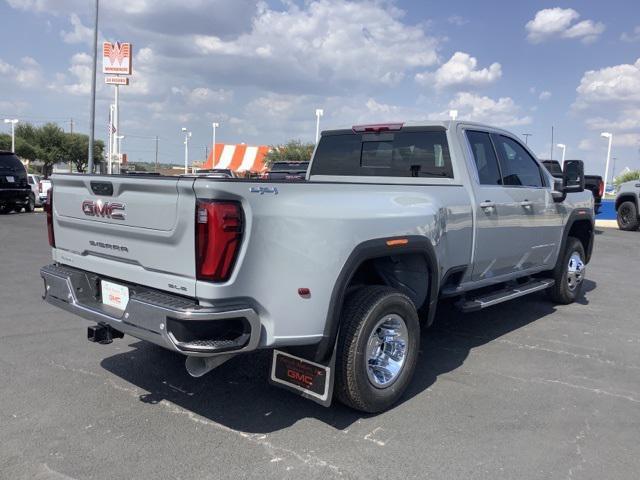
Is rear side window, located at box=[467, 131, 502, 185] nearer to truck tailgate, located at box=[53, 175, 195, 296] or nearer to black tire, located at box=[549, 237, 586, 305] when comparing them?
black tire, located at box=[549, 237, 586, 305]

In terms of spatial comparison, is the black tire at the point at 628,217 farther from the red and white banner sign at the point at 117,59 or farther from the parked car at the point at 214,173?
the red and white banner sign at the point at 117,59

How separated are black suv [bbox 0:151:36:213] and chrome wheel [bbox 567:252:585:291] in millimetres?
17725

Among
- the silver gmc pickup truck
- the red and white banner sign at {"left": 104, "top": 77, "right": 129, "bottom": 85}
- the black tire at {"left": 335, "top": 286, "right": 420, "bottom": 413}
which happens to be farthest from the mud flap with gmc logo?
the red and white banner sign at {"left": 104, "top": 77, "right": 129, "bottom": 85}

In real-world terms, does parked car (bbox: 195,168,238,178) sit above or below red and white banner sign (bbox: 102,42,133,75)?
below

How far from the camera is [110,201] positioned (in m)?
3.59

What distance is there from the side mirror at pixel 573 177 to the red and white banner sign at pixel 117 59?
32947 millimetres

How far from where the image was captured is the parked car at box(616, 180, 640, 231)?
17453 millimetres

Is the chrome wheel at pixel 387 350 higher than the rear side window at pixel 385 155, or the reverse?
the rear side window at pixel 385 155

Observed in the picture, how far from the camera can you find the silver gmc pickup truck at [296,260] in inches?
121

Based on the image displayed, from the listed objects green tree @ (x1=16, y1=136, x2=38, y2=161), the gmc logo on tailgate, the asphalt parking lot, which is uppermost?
green tree @ (x1=16, y1=136, x2=38, y2=161)

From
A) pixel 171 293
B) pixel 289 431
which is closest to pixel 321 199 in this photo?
pixel 171 293

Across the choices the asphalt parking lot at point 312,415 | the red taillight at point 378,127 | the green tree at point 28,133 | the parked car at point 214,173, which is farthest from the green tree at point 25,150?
the red taillight at point 378,127

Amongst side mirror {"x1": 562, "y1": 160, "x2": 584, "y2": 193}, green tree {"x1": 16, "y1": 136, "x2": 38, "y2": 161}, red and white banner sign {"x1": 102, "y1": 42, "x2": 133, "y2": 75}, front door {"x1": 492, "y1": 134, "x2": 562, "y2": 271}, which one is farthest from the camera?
green tree {"x1": 16, "y1": 136, "x2": 38, "y2": 161}

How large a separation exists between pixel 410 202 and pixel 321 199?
94 centimetres
